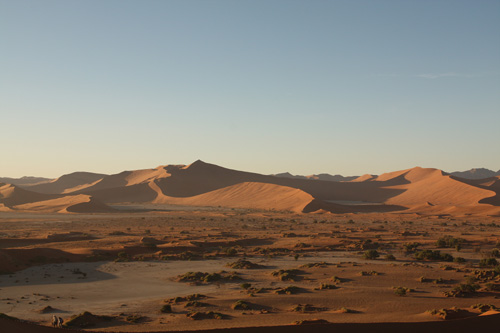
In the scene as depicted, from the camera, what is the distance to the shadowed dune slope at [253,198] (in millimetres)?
89312

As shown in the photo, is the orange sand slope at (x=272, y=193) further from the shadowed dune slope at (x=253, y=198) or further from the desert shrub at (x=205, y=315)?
the desert shrub at (x=205, y=315)

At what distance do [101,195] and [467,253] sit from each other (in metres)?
103

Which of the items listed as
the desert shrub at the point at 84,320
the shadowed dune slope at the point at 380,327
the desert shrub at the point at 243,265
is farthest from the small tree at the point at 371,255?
the desert shrub at the point at 84,320

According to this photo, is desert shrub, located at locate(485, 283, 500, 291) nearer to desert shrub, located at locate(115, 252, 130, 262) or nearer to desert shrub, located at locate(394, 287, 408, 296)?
desert shrub, located at locate(394, 287, 408, 296)

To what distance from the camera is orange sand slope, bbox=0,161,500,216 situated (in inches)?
3295

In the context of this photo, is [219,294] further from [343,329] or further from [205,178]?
[205,178]

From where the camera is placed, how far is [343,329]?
11.6m

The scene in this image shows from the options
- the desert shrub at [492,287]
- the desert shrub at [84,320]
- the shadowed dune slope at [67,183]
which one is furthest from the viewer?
the shadowed dune slope at [67,183]

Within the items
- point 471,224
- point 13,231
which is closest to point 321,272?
point 13,231

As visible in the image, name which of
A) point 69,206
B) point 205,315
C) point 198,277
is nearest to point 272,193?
point 69,206

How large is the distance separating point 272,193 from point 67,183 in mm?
107409

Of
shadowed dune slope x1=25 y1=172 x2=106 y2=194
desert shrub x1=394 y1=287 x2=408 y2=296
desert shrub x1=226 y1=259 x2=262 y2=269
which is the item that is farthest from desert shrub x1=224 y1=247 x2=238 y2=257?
shadowed dune slope x1=25 y1=172 x2=106 y2=194

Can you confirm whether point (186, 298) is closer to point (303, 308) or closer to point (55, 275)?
point (303, 308)

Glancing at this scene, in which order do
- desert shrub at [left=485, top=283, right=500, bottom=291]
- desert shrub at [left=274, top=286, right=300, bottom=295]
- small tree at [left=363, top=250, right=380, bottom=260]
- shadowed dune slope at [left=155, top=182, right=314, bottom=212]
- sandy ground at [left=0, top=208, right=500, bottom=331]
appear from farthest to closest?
shadowed dune slope at [left=155, top=182, right=314, bottom=212] → small tree at [left=363, top=250, right=380, bottom=260] → desert shrub at [left=485, top=283, right=500, bottom=291] → desert shrub at [left=274, top=286, right=300, bottom=295] → sandy ground at [left=0, top=208, right=500, bottom=331]
